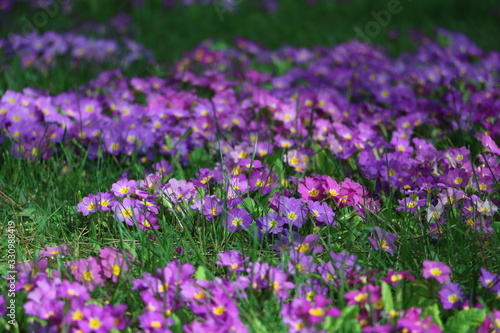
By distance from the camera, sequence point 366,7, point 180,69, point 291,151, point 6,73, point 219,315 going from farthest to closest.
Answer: point 366,7 → point 180,69 → point 6,73 → point 291,151 → point 219,315

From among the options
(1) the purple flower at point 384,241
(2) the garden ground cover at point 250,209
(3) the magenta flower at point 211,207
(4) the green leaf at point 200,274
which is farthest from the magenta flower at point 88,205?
(1) the purple flower at point 384,241

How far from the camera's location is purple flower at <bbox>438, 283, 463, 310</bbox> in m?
1.85

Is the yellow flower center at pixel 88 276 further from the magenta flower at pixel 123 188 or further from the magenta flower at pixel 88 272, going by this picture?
the magenta flower at pixel 123 188

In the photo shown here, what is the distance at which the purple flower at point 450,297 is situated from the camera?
1855 mm

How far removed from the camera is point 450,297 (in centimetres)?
187

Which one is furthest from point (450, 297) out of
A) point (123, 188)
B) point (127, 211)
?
point (123, 188)

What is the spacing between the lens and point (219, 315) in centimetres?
177

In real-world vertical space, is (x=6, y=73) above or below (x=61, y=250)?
above

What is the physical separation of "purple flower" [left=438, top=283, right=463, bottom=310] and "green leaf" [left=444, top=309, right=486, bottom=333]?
61mm

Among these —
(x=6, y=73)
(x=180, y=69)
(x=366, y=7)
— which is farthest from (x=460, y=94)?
(x=366, y=7)

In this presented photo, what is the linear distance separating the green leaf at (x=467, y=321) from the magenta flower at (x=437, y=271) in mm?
139

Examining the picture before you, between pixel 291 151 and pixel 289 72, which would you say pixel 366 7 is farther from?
pixel 291 151

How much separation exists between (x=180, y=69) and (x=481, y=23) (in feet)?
12.9

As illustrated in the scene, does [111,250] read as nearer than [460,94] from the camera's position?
Yes
